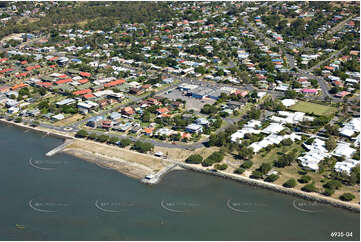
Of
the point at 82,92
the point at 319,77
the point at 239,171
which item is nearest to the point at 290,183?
the point at 239,171

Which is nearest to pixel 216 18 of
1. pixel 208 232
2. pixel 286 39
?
pixel 286 39

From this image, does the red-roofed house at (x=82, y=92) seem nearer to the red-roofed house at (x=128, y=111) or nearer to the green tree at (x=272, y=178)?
the red-roofed house at (x=128, y=111)

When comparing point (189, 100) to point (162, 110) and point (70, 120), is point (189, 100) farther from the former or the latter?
point (70, 120)

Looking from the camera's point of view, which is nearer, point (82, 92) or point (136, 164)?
point (136, 164)

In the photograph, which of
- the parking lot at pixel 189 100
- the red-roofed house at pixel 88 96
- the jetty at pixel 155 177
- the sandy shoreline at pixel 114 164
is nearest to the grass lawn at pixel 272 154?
the jetty at pixel 155 177

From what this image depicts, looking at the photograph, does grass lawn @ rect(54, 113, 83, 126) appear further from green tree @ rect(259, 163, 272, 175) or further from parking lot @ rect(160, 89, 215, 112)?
green tree @ rect(259, 163, 272, 175)

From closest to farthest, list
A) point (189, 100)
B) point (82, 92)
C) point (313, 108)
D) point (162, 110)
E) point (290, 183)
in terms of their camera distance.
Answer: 1. point (290, 183)
2. point (162, 110)
3. point (313, 108)
4. point (189, 100)
5. point (82, 92)
